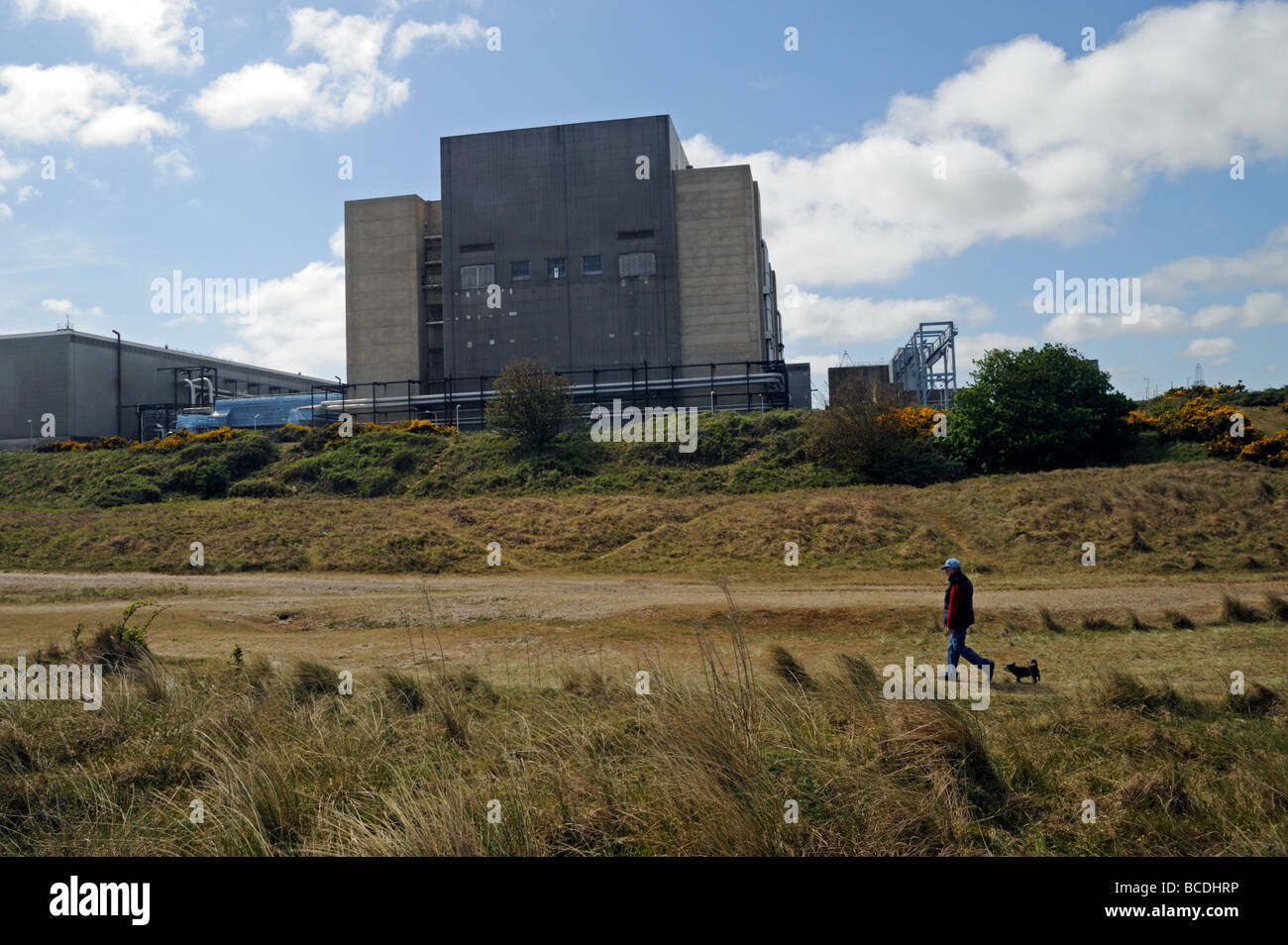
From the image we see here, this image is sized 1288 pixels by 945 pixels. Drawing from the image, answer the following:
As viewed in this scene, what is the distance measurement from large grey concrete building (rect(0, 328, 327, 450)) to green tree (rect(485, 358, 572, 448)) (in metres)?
22.3

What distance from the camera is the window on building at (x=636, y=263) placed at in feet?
179

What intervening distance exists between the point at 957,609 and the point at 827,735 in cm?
581

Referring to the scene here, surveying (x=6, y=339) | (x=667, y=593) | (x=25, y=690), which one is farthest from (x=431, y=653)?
(x=6, y=339)

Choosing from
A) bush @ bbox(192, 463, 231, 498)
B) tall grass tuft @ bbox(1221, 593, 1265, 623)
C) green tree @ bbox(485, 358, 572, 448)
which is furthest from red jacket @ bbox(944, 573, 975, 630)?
bush @ bbox(192, 463, 231, 498)

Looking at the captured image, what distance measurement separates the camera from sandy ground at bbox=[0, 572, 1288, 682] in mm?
14531

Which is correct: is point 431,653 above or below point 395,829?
below

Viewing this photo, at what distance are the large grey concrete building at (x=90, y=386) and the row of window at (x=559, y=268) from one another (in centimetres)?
1313

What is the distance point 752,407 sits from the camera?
48000 millimetres

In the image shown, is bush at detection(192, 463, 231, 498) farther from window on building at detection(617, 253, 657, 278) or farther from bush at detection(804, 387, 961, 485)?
window on building at detection(617, 253, 657, 278)

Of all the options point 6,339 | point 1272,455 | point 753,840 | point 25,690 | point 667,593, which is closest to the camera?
point 753,840

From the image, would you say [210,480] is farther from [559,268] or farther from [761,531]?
[559,268]

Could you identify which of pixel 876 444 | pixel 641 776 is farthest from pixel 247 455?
pixel 641 776

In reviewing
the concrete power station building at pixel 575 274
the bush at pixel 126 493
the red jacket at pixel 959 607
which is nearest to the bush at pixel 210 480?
the bush at pixel 126 493
